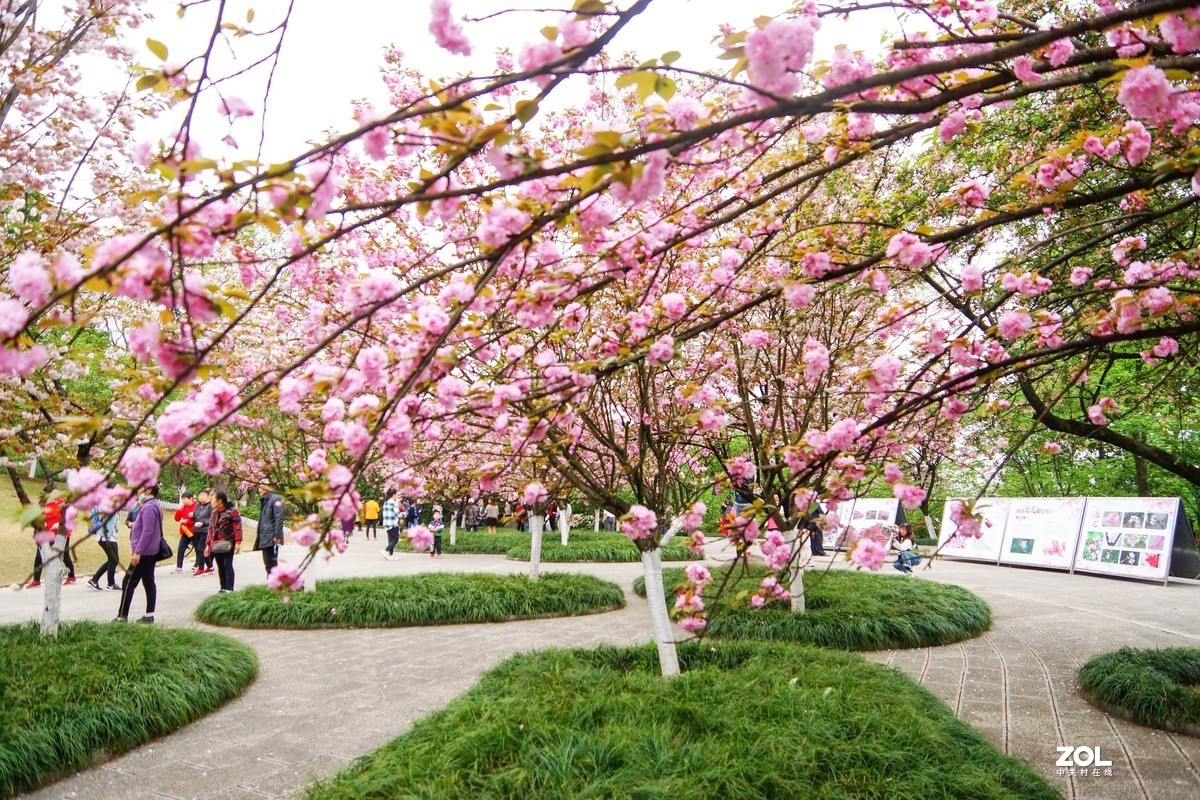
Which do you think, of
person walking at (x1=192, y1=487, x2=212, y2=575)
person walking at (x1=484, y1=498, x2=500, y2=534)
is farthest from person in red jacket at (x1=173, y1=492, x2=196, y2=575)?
person walking at (x1=484, y1=498, x2=500, y2=534)

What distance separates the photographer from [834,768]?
10.8 ft

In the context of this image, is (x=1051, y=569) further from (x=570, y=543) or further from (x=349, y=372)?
(x=349, y=372)

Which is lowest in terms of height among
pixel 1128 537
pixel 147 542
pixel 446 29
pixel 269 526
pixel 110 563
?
pixel 1128 537

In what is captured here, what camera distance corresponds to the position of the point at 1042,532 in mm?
14578

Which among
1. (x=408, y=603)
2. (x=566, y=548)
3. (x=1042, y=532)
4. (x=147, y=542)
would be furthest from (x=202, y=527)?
(x=1042, y=532)

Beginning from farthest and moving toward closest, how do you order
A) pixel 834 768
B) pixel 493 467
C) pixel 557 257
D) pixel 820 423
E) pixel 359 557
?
pixel 359 557 → pixel 820 423 → pixel 834 768 → pixel 493 467 → pixel 557 257

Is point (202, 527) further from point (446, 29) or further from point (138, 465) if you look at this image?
point (446, 29)

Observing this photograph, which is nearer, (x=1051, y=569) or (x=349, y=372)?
(x=349, y=372)

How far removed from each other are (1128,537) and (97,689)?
15.3 m

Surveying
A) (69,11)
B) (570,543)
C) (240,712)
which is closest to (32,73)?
(69,11)

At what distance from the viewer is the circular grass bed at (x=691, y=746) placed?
9.86 feet

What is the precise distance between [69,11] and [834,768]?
7041mm

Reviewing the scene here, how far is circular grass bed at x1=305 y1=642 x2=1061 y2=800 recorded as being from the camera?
3.00 m

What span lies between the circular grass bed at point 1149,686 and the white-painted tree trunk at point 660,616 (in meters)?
3.10
